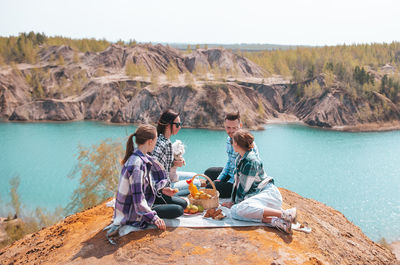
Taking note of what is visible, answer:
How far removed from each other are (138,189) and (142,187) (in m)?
0.17

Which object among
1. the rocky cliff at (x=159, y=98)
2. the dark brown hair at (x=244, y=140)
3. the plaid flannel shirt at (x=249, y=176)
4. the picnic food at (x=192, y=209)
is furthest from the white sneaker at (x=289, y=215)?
the rocky cliff at (x=159, y=98)

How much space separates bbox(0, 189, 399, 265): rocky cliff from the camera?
525cm

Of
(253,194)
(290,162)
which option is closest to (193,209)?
(253,194)

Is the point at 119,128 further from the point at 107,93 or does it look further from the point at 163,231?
the point at 163,231

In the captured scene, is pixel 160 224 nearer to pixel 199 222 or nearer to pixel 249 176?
pixel 199 222

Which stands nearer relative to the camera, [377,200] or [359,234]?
[359,234]

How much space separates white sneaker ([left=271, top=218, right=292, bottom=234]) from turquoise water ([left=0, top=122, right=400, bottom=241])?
35.8 feet

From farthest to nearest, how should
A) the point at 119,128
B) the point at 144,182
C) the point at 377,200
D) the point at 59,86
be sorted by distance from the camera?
the point at 59,86 → the point at 119,128 → the point at 377,200 → the point at 144,182

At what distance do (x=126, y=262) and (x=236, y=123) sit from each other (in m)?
3.33

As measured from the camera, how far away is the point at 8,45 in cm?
7094

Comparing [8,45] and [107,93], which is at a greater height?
[8,45]

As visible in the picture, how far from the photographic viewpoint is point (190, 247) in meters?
5.47

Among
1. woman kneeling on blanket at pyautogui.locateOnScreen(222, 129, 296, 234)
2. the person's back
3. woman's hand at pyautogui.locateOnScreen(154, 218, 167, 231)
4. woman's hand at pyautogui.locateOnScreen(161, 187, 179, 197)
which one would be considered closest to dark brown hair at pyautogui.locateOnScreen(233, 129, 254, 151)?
woman kneeling on blanket at pyautogui.locateOnScreen(222, 129, 296, 234)

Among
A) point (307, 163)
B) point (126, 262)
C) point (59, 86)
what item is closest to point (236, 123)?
point (126, 262)
